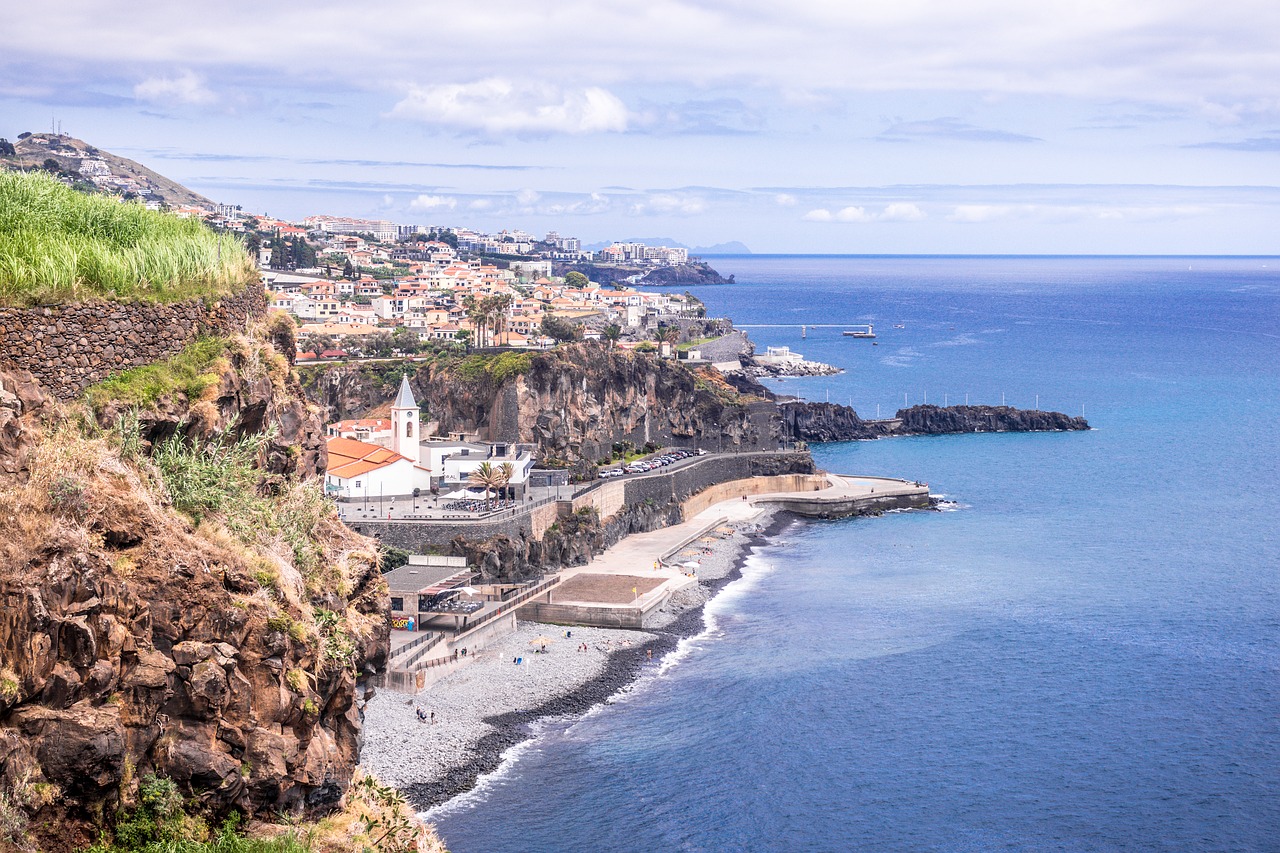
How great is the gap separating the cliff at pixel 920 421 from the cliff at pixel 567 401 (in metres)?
13.2

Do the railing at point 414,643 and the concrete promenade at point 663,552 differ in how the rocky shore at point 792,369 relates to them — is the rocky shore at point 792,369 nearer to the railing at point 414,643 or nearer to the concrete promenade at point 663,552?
the concrete promenade at point 663,552

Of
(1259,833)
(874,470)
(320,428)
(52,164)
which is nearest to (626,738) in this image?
(1259,833)

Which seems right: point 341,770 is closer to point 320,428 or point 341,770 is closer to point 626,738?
point 320,428

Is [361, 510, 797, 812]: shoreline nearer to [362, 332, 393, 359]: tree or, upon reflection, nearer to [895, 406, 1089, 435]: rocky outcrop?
[362, 332, 393, 359]: tree

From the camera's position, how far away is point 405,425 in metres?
64.1

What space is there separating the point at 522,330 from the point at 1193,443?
182 ft

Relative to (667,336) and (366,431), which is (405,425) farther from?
(667,336)

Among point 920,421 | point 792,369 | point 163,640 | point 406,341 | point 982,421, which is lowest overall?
point 920,421

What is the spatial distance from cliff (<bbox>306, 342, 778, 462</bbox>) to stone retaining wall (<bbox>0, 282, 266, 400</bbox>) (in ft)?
191

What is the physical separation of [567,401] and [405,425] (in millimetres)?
18631

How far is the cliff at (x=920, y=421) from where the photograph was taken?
360ft

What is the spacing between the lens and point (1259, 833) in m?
34.2

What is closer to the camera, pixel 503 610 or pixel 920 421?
pixel 503 610

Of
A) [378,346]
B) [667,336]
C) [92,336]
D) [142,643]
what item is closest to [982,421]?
[667,336]
